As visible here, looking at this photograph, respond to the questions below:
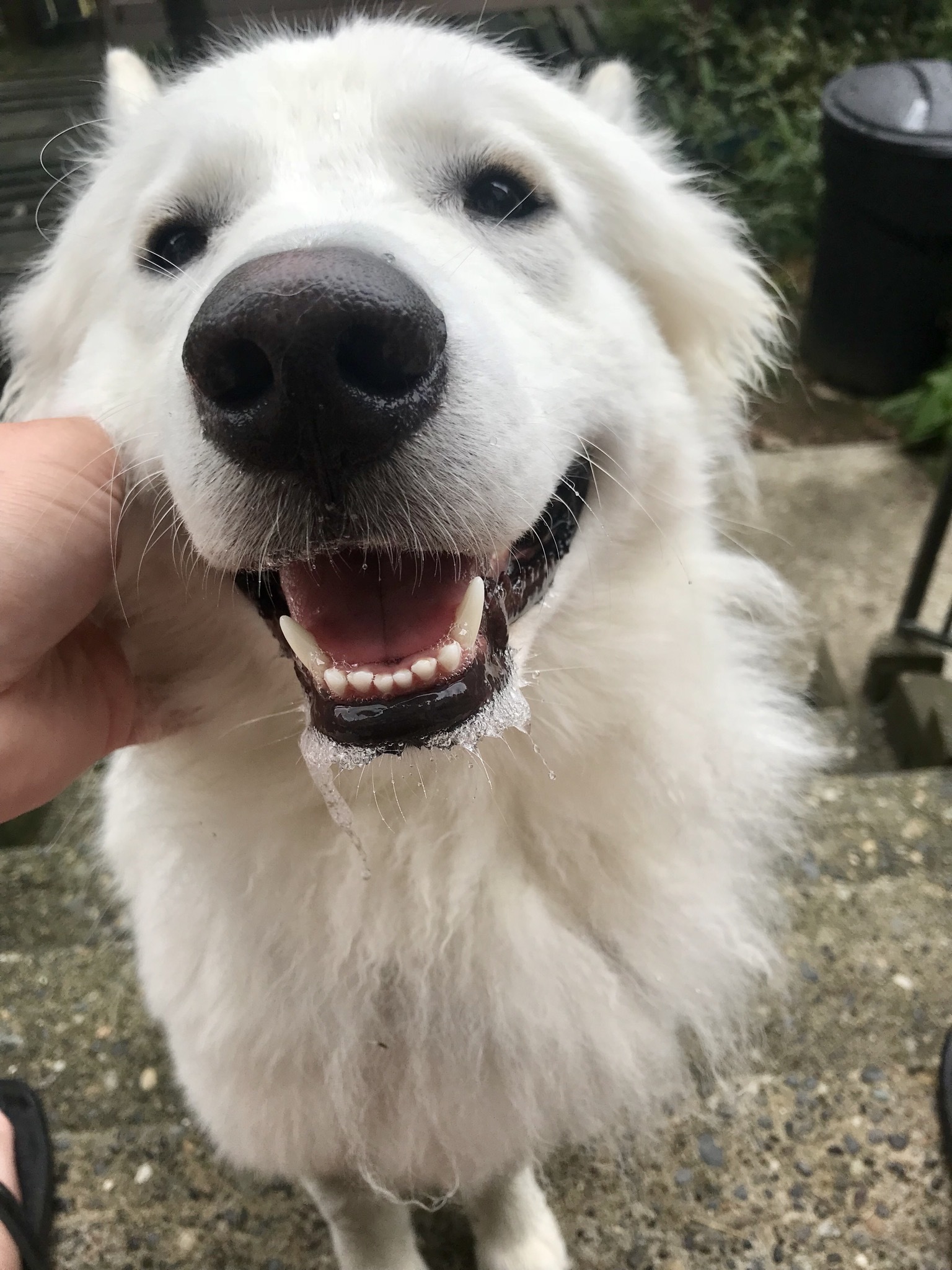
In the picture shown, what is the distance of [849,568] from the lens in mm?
5160

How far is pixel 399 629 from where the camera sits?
132cm

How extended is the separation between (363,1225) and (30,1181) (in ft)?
2.73

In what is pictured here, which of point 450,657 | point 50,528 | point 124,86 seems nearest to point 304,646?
point 450,657

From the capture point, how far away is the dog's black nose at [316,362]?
1.00 meters

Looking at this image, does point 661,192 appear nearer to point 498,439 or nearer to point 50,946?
point 498,439

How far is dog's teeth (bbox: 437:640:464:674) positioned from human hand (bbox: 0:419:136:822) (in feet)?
2.04

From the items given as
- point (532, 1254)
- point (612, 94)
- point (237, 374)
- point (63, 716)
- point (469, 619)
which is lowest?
point (532, 1254)

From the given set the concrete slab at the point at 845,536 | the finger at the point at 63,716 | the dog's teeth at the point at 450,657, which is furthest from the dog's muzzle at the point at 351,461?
the concrete slab at the point at 845,536

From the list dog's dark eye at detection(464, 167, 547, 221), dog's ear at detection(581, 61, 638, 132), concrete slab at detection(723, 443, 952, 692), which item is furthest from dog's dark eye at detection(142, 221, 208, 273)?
concrete slab at detection(723, 443, 952, 692)

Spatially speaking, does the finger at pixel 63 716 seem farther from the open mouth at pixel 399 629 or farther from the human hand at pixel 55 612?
the open mouth at pixel 399 629

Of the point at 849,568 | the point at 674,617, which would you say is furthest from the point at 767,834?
the point at 849,568

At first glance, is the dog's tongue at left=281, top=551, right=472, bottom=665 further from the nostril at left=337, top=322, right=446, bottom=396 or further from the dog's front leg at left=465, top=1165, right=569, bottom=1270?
the dog's front leg at left=465, top=1165, right=569, bottom=1270

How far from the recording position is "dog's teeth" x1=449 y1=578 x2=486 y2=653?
1.26 m

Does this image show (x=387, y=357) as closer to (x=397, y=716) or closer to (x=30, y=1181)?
(x=397, y=716)
